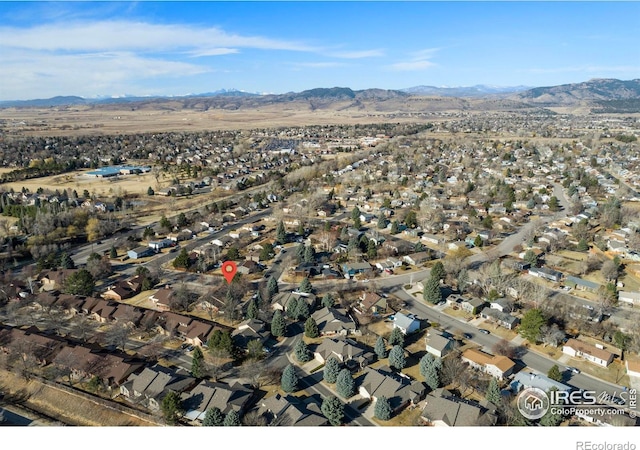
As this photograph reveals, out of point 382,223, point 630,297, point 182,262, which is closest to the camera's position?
Answer: point 630,297

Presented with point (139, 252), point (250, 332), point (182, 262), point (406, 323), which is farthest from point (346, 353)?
point (139, 252)

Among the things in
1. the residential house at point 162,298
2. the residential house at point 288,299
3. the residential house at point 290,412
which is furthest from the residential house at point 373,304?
the residential house at point 162,298

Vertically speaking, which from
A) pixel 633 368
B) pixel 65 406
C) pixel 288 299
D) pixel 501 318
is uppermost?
pixel 288 299

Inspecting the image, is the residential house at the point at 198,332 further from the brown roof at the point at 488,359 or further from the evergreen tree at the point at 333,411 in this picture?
the brown roof at the point at 488,359

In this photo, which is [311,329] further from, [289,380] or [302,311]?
[289,380]

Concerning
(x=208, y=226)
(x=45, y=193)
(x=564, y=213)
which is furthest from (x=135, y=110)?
(x=564, y=213)

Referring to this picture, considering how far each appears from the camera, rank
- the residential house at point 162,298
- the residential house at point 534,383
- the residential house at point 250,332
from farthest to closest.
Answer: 1. the residential house at point 162,298
2. the residential house at point 250,332
3. the residential house at point 534,383

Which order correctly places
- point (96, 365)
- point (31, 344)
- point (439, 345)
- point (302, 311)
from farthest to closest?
point (302, 311), point (439, 345), point (31, 344), point (96, 365)
